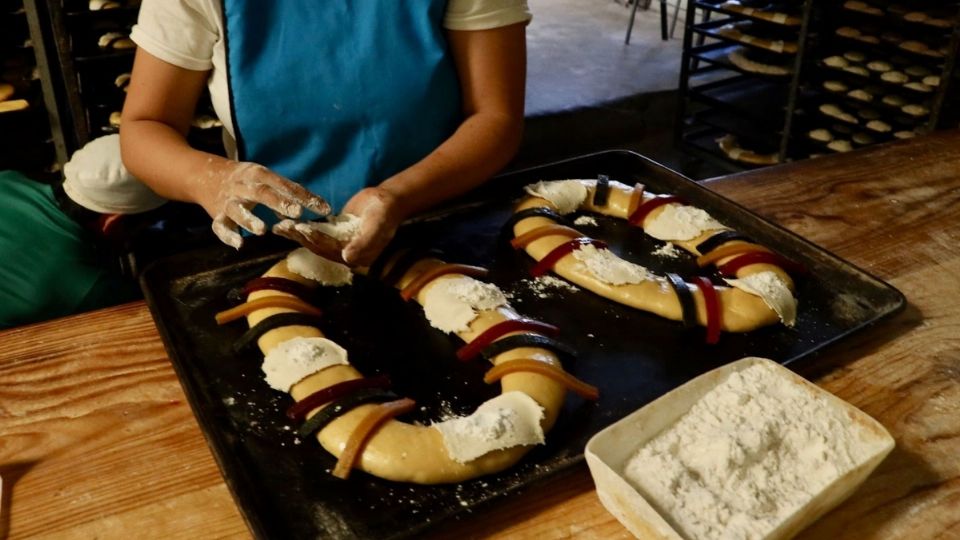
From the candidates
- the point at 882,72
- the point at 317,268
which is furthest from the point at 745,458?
the point at 882,72

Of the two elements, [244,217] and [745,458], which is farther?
[244,217]

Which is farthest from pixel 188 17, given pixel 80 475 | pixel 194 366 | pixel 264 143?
pixel 80 475

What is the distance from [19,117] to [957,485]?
2.82 meters

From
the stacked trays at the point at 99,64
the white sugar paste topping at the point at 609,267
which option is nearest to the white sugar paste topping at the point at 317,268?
the white sugar paste topping at the point at 609,267

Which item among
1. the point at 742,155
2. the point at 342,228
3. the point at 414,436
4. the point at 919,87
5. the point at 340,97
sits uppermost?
the point at 340,97

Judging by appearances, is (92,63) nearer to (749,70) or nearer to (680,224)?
(680,224)

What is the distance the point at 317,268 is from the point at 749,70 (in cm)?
295

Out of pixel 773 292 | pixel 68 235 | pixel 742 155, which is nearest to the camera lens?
pixel 773 292

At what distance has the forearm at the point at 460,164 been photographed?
1.18 m

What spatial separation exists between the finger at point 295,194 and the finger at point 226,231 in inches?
3.2

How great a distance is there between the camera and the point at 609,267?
1.20 meters

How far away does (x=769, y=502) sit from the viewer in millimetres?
736

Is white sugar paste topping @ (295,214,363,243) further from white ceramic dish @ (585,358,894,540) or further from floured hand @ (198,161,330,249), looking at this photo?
white ceramic dish @ (585,358,894,540)

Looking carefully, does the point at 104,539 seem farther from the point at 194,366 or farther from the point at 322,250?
the point at 322,250
